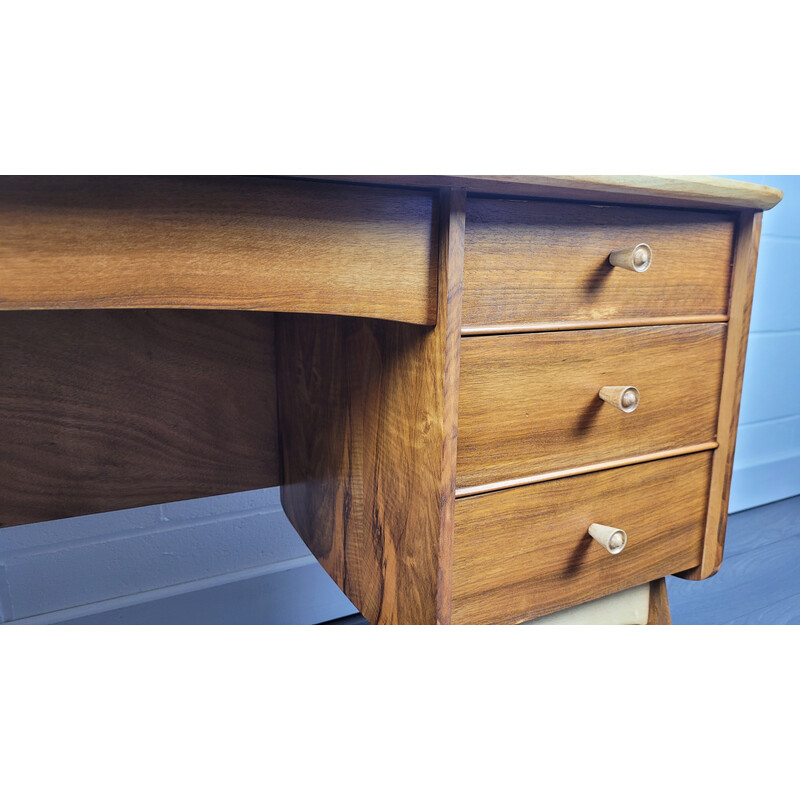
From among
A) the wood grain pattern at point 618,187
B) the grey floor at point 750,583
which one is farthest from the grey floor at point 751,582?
the wood grain pattern at point 618,187

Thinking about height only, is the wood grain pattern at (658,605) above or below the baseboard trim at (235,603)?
above

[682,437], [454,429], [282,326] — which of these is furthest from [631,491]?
[282,326]

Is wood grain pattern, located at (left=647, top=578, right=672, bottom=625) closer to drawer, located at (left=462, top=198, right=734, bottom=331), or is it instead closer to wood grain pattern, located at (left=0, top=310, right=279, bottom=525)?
drawer, located at (left=462, top=198, right=734, bottom=331)

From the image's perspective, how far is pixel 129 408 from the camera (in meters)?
0.82

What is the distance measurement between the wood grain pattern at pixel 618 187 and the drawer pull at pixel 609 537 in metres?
0.31

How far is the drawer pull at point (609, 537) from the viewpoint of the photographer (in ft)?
1.98

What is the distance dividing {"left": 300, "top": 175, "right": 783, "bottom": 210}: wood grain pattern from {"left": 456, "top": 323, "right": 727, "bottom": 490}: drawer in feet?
0.39

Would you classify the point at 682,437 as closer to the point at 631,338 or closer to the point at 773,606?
the point at 631,338

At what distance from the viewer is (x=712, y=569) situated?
2.34ft

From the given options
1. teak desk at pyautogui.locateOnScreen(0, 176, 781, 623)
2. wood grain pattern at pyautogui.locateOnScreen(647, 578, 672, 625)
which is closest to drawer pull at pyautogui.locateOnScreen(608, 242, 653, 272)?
teak desk at pyautogui.locateOnScreen(0, 176, 781, 623)

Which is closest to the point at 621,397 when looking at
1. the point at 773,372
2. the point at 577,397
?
the point at 577,397

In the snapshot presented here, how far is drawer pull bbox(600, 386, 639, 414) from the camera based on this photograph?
580 mm

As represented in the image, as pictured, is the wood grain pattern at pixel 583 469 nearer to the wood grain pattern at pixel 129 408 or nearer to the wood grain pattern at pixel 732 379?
the wood grain pattern at pixel 732 379

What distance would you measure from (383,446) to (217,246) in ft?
0.82
